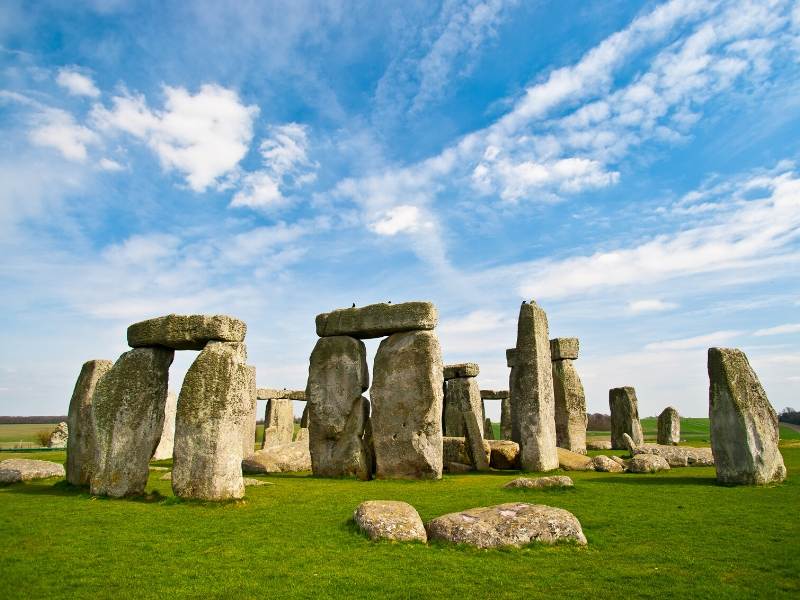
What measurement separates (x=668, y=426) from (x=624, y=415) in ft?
5.69

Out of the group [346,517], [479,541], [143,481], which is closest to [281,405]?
[143,481]

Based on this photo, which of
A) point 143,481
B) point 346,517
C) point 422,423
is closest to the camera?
point 346,517

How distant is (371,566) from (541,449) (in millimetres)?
9510

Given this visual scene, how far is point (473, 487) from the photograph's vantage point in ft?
36.9

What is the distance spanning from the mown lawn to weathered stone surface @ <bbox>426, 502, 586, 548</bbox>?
173 millimetres

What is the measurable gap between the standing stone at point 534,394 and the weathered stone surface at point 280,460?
6346mm

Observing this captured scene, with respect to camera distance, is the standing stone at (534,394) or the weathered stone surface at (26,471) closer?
the weathered stone surface at (26,471)

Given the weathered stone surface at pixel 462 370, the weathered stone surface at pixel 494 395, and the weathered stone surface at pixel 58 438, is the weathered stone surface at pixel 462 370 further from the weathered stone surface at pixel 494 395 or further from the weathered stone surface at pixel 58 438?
the weathered stone surface at pixel 58 438

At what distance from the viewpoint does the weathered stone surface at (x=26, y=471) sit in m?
12.3

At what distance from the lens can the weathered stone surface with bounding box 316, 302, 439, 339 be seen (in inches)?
548

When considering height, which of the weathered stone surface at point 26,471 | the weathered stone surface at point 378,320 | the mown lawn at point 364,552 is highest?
the weathered stone surface at point 378,320

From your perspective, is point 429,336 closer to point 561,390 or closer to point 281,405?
point 561,390

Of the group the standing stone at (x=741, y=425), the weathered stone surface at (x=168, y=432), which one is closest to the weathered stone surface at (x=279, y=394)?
the weathered stone surface at (x=168, y=432)

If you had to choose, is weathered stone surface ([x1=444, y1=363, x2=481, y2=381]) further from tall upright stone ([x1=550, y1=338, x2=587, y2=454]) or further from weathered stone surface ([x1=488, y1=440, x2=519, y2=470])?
weathered stone surface ([x1=488, y1=440, x2=519, y2=470])
